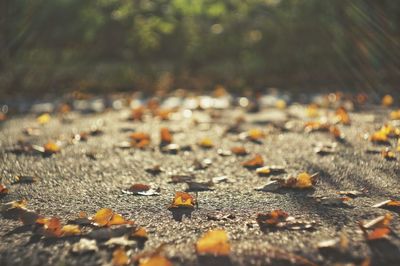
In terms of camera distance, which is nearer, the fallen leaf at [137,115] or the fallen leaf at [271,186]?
the fallen leaf at [271,186]

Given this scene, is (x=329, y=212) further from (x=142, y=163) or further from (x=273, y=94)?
(x=273, y=94)

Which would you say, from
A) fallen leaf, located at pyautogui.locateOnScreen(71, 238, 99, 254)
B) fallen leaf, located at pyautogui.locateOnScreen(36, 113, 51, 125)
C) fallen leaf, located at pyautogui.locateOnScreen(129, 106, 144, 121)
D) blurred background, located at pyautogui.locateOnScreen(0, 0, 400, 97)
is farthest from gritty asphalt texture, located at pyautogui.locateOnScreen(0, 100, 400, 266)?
blurred background, located at pyautogui.locateOnScreen(0, 0, 400, 97)

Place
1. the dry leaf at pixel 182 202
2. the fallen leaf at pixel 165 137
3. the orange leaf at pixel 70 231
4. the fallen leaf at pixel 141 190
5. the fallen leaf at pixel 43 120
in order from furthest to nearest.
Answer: the fallen leaf at pixel 43 120
the fallen leaf at pixel 165 137
the fallen leaf at pixel 141 190
the dry leaf at pixel 182 202
the orange leaf at pixel 70 231

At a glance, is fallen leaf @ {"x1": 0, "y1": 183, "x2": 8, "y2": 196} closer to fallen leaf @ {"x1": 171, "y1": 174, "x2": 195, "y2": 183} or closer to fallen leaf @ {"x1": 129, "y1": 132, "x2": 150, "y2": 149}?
fallen leaf @ {"x1": 171, "y1": 174, "x2": 195, "y2": 183}

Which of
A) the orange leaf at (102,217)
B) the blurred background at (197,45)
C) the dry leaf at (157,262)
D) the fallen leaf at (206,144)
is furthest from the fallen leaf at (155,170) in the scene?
the blurred background at (197,45)

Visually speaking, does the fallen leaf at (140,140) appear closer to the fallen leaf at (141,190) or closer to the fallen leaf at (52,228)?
the fallen leaf at (141,190)

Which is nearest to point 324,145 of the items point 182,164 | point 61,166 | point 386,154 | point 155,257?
point 386,154

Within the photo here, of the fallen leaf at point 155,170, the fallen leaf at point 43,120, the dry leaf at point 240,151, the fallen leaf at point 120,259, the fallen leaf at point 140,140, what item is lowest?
the fallen leaf at point 120,259
